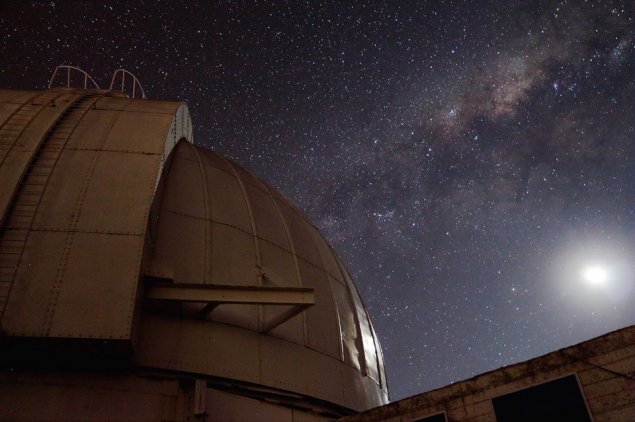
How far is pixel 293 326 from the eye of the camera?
1045 centimetres

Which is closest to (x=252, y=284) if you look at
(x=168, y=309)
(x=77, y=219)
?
(x=168, y=309)

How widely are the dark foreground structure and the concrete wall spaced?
0.6 inches

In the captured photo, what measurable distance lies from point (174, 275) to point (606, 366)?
6.55 metres

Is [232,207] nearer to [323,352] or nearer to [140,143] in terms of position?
[140,143]

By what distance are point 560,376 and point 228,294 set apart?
16.1ft

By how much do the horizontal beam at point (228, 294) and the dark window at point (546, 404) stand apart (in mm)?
3450

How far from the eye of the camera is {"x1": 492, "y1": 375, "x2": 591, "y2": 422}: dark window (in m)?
6.56

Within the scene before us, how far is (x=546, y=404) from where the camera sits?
22.4 feet

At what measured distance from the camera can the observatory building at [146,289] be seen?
25.6 feet

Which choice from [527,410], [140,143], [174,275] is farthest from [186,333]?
[527,410]

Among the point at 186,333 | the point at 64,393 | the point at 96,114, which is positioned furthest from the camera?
the point at 96,114

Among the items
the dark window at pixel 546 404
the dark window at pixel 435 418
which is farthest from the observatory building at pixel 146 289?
the dark window at pixel 546 404

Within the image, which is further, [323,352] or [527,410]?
[323,352]

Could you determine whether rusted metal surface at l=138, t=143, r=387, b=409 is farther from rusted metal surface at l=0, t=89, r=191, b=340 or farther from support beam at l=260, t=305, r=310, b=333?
rusted metal surface at l=0, t=89, r=191, b=340
